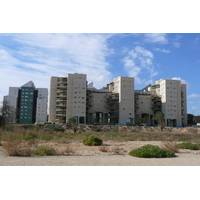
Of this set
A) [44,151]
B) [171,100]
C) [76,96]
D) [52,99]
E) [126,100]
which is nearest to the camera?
[44,151]

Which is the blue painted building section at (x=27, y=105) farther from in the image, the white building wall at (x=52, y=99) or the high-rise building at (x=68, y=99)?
the high-rise building at (x=68, y=99)

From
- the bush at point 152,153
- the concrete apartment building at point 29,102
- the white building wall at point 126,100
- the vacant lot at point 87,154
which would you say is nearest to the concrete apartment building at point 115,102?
the white building wall at point 126,100

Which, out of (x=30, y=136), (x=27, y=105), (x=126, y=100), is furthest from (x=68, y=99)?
(x=30, y=136)

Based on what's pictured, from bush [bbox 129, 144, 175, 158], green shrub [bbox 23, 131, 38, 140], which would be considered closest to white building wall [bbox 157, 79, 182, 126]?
green shrub [bbox 23, 131, 38, 140]

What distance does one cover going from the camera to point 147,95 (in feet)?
356

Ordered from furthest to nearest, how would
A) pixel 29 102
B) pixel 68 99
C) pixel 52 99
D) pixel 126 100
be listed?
1. pixel 29 102
2. pixel 126 100
3. pixel 52 99
4. pixel 68 99

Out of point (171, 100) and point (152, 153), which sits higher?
point (171, 100)

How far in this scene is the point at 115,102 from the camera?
100125 mm

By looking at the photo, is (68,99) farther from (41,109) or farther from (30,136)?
(30,136)

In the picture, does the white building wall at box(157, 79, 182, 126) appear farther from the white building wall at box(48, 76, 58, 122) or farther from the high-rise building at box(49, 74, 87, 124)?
the white building wall at box(48, 76, 58, 122)

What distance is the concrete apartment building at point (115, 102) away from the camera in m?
92.2

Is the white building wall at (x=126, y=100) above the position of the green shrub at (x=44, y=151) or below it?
above

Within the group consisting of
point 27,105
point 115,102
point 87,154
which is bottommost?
point 87,154

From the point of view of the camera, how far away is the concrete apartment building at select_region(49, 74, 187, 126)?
302ft
